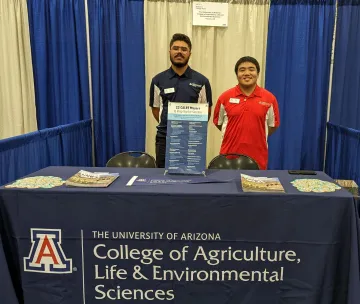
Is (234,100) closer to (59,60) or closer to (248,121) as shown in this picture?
(248,121)

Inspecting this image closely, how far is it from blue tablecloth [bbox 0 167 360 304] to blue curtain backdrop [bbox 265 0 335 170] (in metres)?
2.60

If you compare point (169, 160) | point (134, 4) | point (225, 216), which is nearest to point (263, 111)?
point (169, 160)

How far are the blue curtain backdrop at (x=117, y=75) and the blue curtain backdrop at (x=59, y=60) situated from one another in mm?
122

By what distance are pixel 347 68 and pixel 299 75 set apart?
21.1 inches

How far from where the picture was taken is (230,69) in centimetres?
404

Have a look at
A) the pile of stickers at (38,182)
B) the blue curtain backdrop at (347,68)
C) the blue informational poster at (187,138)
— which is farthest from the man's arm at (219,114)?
the blue curtain backdrop at (347,68)

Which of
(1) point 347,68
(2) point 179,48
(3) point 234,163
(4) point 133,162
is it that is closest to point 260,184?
(3) point 234,163

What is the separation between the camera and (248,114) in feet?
8.70

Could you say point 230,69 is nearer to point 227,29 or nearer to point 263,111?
point 227,29

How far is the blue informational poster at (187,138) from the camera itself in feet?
5.86

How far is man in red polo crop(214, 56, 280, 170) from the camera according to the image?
8.66ft

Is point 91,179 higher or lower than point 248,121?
lower

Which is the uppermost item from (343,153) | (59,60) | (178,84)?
(59,60)

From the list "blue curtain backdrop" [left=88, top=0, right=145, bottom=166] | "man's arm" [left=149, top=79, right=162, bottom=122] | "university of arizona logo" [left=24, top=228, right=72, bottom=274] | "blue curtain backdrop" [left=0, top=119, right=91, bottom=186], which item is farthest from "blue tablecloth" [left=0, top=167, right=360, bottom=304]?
"blue curtain backdrop" [left=88, top=0, right=145, bottom=166]
